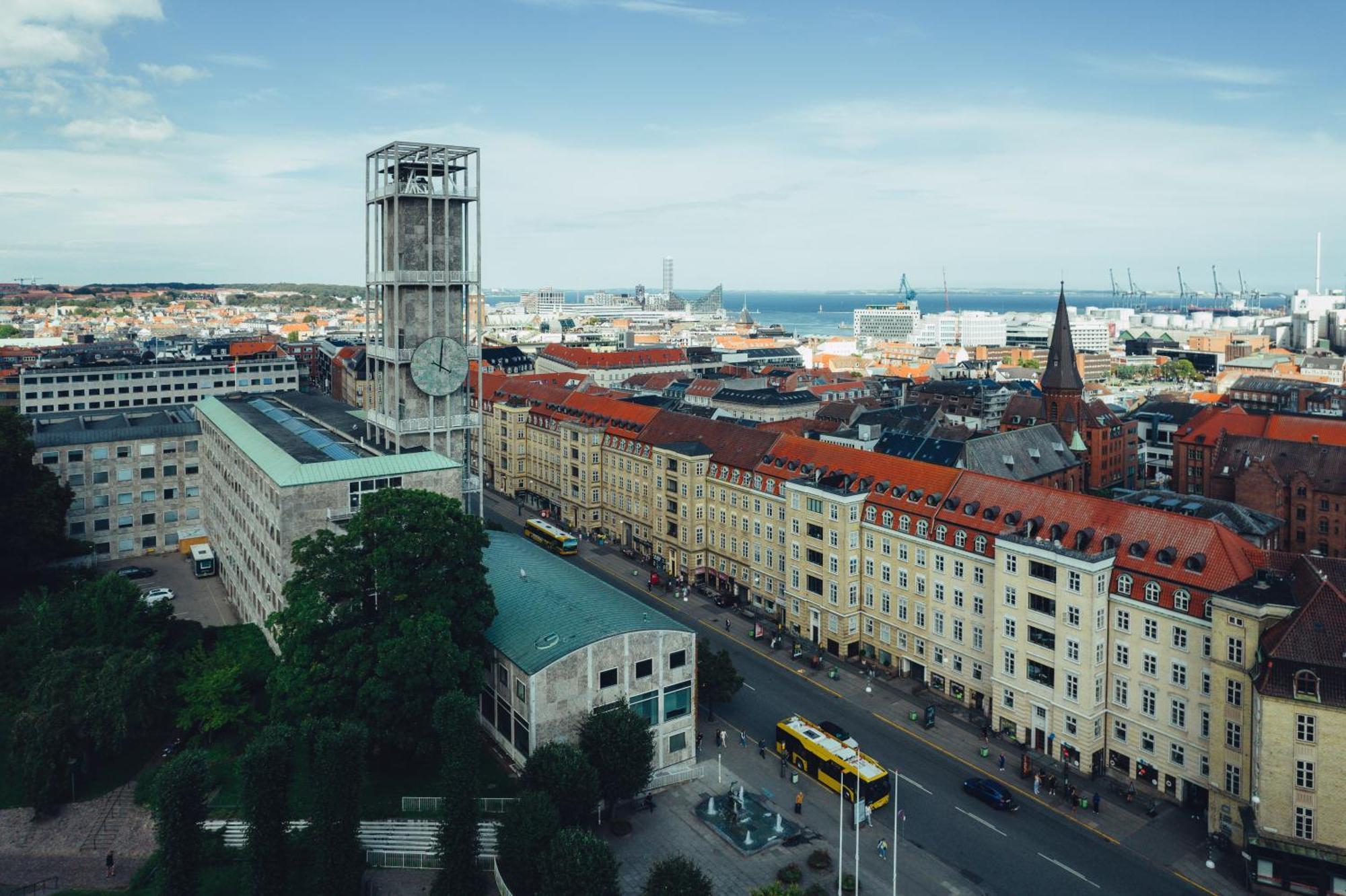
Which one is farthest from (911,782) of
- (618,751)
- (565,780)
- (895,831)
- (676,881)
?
(676,881)

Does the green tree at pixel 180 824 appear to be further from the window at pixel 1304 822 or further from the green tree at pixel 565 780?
the window at pixel 1304 822

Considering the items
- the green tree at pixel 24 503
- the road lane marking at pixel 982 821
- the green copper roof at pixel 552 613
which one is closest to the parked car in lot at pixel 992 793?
the road lane marking at pixel 982 821

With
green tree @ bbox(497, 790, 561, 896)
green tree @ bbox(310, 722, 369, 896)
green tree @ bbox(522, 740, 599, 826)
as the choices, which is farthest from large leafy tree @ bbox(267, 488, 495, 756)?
green tree @ bbox(497, 790, 561, 896)

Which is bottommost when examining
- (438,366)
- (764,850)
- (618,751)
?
(764,850)

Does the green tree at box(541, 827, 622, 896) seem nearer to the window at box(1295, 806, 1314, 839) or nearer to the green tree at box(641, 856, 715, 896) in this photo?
the green tree at box(641, 856, 715, 896)

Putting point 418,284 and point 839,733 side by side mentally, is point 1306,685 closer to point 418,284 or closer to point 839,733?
point 839,733

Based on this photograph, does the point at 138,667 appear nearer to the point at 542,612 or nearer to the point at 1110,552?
the point at 542,612

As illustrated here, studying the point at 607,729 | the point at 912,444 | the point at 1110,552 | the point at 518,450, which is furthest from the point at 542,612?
the point at 518,450
